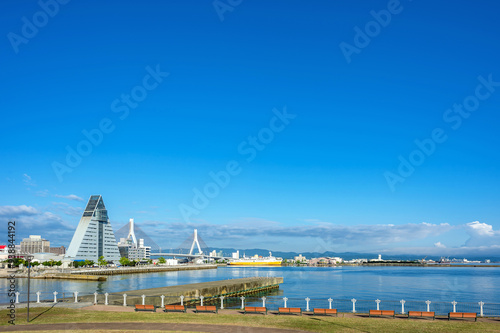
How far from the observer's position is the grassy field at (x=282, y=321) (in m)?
22.0

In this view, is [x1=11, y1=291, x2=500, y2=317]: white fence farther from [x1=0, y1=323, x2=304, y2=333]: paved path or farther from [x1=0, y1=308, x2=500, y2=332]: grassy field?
[x1=0, y1=323, x2=304, y2=333]: paved path

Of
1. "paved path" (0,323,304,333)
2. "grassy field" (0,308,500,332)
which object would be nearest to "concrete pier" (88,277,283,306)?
"grassy field" (0,308,500,332)

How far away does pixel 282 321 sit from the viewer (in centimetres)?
2434

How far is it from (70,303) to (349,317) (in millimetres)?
20478

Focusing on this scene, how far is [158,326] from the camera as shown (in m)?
22.2

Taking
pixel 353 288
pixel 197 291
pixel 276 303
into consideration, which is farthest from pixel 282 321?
pixel 353 288

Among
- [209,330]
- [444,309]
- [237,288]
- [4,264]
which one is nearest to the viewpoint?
[209,330]

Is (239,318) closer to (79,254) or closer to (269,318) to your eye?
(269,318)

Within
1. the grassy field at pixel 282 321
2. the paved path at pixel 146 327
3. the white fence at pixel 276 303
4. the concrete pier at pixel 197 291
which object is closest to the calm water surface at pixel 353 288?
the concrete pier at pixel 197 291

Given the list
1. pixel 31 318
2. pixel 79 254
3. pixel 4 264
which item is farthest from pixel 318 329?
pixel 79 254

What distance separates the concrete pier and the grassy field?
6.93m

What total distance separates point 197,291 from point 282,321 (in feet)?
75.1

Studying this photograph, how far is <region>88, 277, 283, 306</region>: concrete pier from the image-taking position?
34312 millimetres

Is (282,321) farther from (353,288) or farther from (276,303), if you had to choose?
(353,288)
